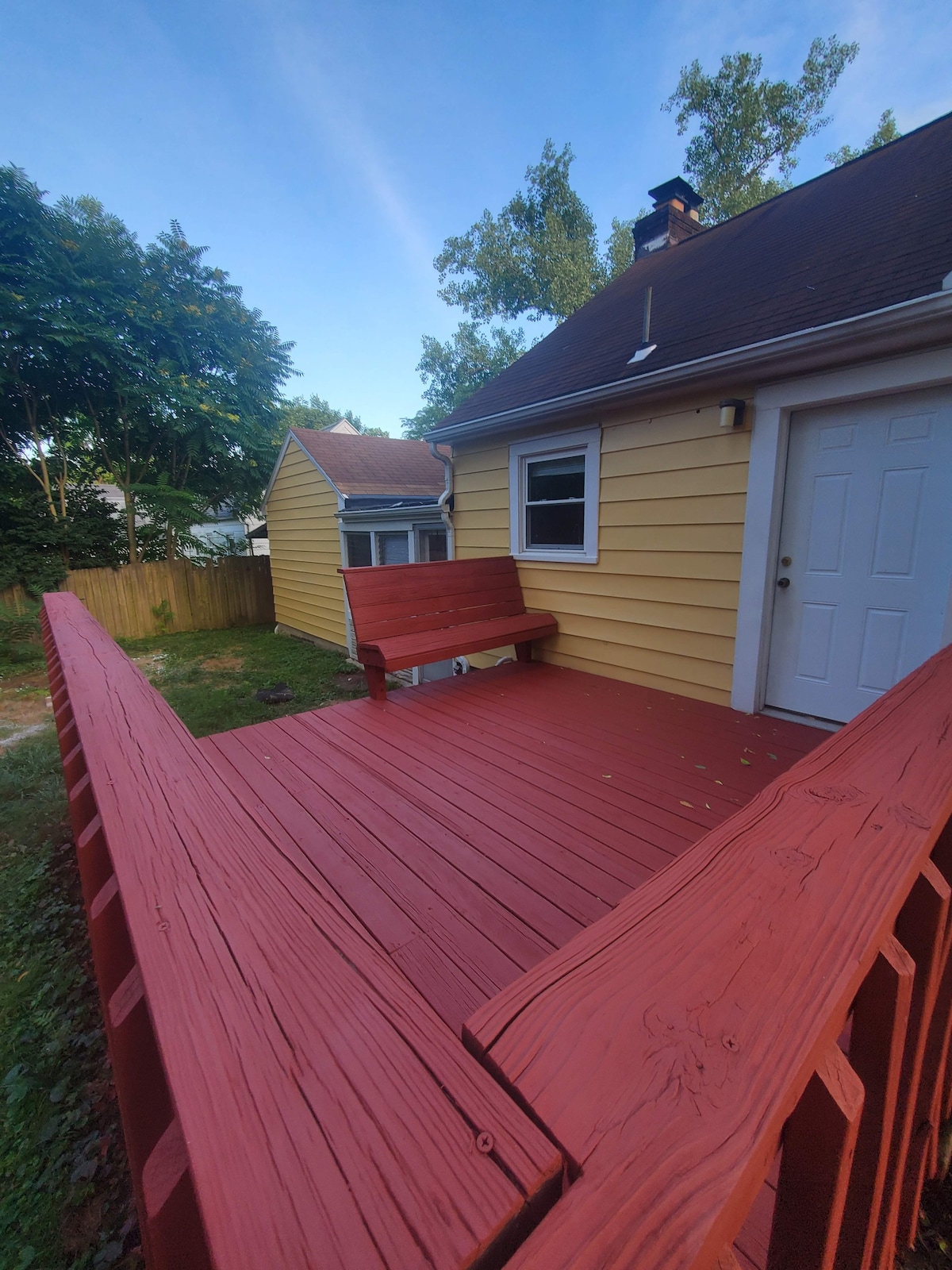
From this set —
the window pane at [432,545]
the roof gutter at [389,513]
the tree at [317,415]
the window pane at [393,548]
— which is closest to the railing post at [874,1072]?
the roof gutter at [389,513]

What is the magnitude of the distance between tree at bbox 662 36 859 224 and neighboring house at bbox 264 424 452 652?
11.4 meters

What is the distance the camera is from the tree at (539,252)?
1487 centimetres

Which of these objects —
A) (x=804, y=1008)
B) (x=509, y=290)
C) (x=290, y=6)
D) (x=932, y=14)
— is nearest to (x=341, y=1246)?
(x=804, y=1008)

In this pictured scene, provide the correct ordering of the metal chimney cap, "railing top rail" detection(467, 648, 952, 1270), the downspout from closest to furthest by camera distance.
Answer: "railing top rail" detection(467, 648, 952, 1270) < the downspout < the metal chimney cap

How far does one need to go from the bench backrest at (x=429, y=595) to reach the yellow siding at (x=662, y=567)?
0.38 meters

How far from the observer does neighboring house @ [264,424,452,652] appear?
7598 mm

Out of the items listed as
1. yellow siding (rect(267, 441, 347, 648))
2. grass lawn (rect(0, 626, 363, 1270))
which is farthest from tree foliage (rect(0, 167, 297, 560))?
grass lawn (rect(0, 626, 363, 1270))

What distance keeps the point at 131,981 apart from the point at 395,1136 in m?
0.47

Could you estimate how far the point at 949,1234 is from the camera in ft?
4.06

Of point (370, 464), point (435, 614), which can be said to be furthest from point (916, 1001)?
point (370, 464)

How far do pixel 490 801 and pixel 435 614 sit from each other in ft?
6.65

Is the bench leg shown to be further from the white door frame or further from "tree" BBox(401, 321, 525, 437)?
"tree" BBox(401, 321, 525, 437)

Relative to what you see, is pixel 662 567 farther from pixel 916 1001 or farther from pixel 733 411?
pixel 916 1001

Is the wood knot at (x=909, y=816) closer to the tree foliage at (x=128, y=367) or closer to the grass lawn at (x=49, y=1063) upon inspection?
the grass lawn at (x=49, y=1063)
